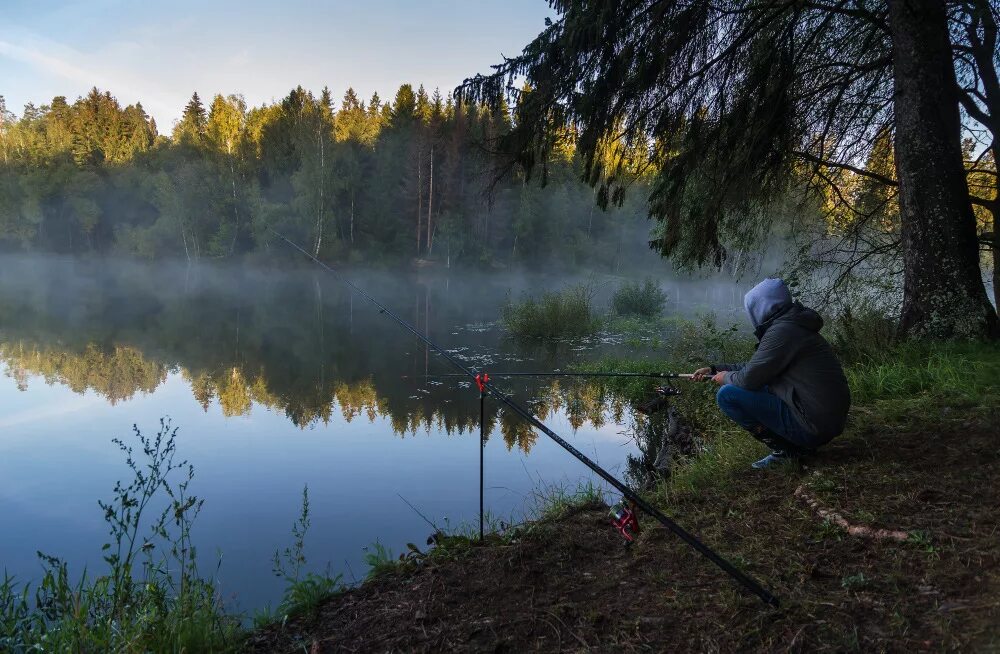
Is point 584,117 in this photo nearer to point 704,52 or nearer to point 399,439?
point 704,52

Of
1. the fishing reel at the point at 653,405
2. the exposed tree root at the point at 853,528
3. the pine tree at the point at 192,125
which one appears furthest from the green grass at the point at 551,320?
the pine tree at the point at 192,125

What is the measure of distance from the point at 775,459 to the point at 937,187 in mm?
3710

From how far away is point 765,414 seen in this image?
378cm

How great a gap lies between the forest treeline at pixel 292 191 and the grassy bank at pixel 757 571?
34.9 m

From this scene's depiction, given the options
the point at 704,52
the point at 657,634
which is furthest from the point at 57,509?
the point at 704,52

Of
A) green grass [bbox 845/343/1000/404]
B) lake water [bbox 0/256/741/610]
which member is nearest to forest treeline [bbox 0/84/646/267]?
lake water [bbox 0/256/741/610]

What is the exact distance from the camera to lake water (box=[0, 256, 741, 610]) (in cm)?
504

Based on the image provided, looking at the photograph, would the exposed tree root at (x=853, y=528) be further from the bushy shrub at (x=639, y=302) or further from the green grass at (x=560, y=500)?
the bushy shrub at (x=639, y=302)

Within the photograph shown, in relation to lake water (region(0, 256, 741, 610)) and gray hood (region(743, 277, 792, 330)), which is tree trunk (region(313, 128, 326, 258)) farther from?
gray hood (region(743, 277, 792, 330))

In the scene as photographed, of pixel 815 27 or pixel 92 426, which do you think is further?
pixel 92 426

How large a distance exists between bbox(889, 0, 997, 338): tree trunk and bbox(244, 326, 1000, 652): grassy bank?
171 cm

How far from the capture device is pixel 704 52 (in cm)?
649

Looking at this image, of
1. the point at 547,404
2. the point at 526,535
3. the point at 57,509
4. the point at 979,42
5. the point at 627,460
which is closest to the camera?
the point at 526,535

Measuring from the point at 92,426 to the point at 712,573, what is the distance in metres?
8.20
